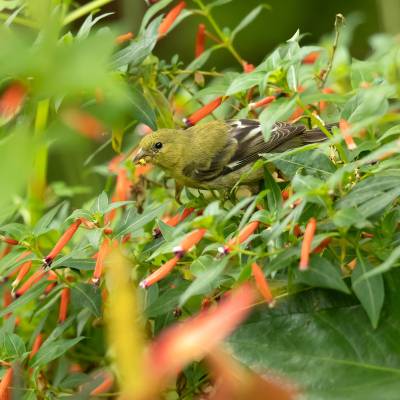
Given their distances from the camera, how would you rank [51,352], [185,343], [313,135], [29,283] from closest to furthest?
[185,343]
[51,352]
[29,283]
[313,135]

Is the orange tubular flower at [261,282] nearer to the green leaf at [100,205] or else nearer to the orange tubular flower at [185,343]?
the green leaf at [100,205]

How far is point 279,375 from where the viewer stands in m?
1.89

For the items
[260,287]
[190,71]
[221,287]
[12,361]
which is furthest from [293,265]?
[190,71]

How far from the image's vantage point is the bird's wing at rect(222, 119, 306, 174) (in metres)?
3.44

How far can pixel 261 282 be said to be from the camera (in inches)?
74.0

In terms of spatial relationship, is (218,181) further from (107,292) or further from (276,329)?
(276,329)

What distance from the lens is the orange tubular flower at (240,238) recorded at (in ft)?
6.24

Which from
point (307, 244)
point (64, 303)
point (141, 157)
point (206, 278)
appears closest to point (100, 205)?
point (64, 303)

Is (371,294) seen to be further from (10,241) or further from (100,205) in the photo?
(10,241)

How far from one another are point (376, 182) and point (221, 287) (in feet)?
1.91

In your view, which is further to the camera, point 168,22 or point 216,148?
point 216,148

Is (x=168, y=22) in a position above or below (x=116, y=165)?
above

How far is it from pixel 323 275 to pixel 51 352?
97cm

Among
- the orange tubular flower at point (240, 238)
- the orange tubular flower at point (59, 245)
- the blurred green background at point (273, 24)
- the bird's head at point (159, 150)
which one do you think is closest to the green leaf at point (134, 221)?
the orange tubular flower at point (59, 245)
